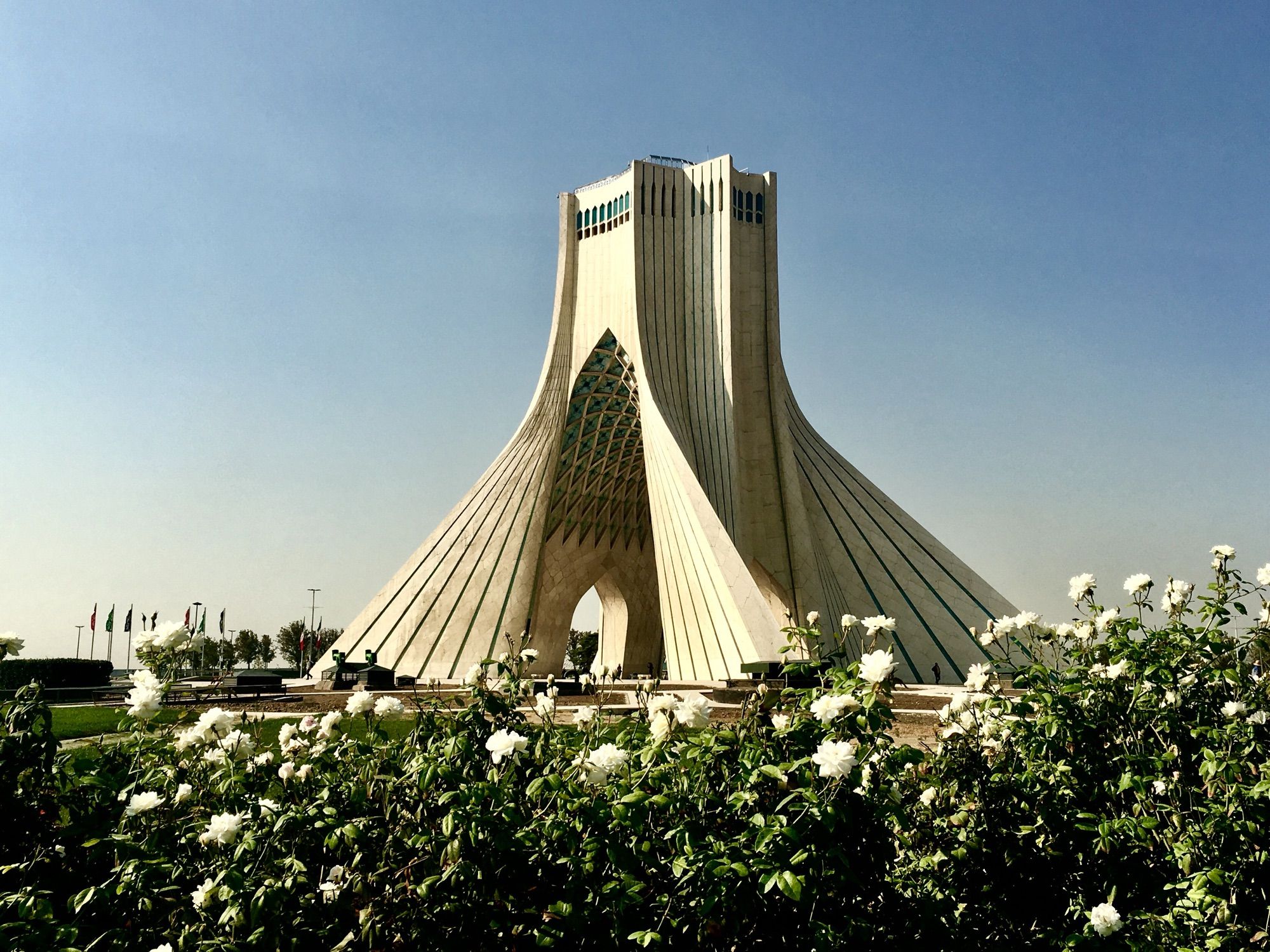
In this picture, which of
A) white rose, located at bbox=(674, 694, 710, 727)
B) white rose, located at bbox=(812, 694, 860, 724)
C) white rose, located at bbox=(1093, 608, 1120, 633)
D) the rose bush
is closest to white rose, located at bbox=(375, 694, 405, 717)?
the rose bush

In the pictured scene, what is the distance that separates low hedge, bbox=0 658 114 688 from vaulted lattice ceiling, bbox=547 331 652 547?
32.8 ft

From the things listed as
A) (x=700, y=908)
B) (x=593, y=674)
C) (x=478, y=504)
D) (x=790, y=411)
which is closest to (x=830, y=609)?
(x=790, y=411)

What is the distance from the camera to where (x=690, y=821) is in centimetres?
252

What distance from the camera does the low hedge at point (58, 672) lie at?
56.1 feet

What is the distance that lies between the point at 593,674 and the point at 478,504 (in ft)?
56.3

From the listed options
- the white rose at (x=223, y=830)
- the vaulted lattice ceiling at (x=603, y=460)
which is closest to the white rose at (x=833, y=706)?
the white rose at (x=223, y=830)

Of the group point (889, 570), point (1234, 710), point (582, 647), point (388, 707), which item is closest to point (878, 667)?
point (388, 707)

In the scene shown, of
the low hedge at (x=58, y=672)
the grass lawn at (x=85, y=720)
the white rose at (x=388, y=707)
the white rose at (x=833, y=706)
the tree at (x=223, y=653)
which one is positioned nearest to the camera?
the white rose at (x=833, y=706)

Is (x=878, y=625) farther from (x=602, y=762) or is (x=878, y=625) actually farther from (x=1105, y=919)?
(x=602, y=762)

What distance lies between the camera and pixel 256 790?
296cm

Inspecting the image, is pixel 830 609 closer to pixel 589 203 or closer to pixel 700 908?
pixel 589 203

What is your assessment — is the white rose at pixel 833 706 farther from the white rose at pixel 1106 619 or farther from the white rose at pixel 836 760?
the white rose at pixel 1106 619

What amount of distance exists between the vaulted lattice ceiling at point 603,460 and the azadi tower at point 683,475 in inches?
3.0

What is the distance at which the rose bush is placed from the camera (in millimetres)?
2352
